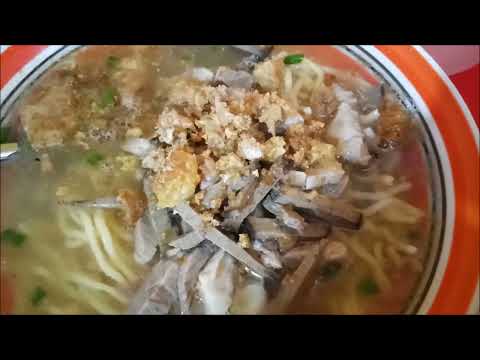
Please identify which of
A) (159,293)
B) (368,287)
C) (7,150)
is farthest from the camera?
(7,150)

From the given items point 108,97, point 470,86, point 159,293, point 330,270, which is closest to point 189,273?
point 159,293

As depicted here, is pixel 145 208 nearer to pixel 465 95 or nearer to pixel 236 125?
pixel 236 125

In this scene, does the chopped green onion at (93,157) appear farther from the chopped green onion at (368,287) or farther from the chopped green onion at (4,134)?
the chopped green onion at (368,287)

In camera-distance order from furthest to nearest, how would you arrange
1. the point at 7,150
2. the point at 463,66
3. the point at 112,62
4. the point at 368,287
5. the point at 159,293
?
1. the point at 112,62
2. the point at 463,66
3. the point at 7,150
4. the point at 368,287
5. the point at 159,293

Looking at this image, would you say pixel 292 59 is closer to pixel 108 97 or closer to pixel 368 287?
pixel 108 97

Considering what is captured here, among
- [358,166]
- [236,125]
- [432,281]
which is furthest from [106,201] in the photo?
[432,281]

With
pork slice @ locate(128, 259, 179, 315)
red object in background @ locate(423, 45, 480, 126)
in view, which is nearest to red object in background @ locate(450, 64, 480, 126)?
red object in background @ locate(423, 45, 480, 126)

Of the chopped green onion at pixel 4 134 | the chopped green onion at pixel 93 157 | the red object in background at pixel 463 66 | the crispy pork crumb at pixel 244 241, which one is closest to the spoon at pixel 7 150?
the chopped green onion at pixel 4 134
